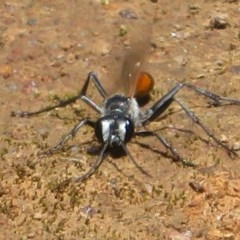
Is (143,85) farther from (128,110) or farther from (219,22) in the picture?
(219,22)

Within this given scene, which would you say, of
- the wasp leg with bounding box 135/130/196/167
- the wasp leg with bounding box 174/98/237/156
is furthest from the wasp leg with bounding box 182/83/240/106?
the wasp leg with bounding box 135/130/196/167

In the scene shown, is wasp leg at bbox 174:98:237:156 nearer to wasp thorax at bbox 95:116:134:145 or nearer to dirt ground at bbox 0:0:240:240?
dirt ground at bbox 0:0:240:240

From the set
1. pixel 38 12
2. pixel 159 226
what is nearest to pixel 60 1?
pixel 38 12

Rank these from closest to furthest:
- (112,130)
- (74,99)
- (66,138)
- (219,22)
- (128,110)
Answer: (112,130), (66,138), (128,110), (74,99), (219,22)

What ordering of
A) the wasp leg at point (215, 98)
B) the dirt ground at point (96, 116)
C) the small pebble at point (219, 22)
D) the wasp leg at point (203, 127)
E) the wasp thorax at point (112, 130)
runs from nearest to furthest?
1. the dirt ground at point (96, 116)
2. the wasp thorax at point (112, 130)
3. the wasp leg at point (203, 127)
4. the wasp leg at point (215, 98)
5. the small pebble at point (219, 22)

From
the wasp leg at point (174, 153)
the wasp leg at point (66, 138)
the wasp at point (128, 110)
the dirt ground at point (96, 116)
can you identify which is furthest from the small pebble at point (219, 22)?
the wasp leg at point (66, 138)

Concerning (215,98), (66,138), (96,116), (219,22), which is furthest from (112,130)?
(219,22)

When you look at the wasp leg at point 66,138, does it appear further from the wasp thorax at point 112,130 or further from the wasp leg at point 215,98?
the wasp leg at point 215,98

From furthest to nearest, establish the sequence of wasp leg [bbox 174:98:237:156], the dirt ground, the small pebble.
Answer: the small pebble < wasp leg [bbox 174:98:237:156] < the dirt ground
